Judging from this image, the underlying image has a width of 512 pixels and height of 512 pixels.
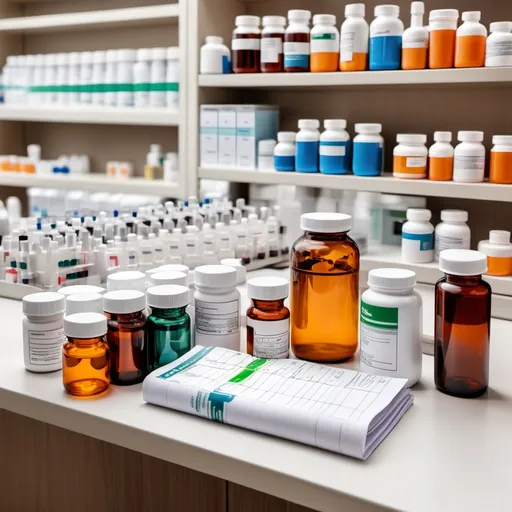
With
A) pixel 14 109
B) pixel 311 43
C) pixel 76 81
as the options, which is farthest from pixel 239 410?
pixel 14 109

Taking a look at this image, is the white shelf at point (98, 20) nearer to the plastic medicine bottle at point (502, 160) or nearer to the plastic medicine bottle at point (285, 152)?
the plastic medicine bottle at point (285, 152)

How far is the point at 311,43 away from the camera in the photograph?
201 centimetres

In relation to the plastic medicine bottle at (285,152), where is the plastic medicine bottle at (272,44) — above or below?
above

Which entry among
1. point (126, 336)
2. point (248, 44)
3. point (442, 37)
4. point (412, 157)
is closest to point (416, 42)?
point (442, 37)

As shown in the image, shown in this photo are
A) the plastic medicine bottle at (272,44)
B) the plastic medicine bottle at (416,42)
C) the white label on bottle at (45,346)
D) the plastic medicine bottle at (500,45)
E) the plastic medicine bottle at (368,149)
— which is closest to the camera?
the white label on bottle at (45,346)

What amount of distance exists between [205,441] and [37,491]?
640 millimetres

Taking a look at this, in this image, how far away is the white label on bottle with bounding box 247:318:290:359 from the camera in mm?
1169

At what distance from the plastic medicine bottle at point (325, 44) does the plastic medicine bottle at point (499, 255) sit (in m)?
0.65

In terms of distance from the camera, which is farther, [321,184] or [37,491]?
[321,184]

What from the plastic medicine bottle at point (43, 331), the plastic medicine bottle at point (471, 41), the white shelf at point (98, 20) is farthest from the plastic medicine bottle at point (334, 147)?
the plastic medicine bottle at point (43, 331)

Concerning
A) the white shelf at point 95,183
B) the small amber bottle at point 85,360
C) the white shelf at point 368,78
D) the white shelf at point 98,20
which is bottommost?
the small amber bottle at point 85,360

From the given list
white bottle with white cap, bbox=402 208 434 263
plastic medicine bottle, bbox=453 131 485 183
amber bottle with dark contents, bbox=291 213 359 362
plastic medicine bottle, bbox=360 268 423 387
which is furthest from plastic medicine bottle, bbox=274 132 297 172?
plastic medicine bottle, bbox=360 268 423 387

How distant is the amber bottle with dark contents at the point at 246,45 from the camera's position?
2.09 m

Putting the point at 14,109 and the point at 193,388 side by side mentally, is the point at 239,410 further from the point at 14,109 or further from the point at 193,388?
the point at 14,109
